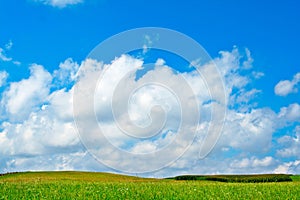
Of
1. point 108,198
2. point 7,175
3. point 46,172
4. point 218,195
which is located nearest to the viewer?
point 108,198

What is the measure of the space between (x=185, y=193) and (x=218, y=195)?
1.68 meters

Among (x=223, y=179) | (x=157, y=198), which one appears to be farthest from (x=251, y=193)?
(x=223, y=179)

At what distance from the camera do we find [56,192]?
21.5 m

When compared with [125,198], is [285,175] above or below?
above

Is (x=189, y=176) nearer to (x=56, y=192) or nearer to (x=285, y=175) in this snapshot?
(x=285, y=175)

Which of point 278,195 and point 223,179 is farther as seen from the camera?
point 223,179

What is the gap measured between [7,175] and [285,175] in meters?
36.1

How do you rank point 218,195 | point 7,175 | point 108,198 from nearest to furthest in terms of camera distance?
point 108,198 < point 218,195 < point 7,175

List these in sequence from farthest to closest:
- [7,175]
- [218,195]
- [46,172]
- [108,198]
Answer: [46,172] < [7,175] < [218,195] < [108,198]

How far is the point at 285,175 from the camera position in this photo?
55.9m

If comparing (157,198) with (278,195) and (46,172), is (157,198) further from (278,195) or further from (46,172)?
(46,172)

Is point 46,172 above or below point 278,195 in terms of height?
above

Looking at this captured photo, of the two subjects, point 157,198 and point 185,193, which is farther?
point 185,193

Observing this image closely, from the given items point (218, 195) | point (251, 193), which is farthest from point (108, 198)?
point (251, 193)
